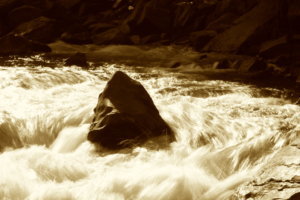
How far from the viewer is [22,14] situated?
16609mm

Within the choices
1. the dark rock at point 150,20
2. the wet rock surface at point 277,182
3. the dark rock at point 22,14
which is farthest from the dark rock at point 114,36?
the wet rock surface at point 277,182

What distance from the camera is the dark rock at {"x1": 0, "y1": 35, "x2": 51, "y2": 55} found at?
12344 mm

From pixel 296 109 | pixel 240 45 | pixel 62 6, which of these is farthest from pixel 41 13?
pixel 296 109

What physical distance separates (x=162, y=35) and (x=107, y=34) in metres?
1.74

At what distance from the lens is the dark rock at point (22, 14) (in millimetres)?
16516

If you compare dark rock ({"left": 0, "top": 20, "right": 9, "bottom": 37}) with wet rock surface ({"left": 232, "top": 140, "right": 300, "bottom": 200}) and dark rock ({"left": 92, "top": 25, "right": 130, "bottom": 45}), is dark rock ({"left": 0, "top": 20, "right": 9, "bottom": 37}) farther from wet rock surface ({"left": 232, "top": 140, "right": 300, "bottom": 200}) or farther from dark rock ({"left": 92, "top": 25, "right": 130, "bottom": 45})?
wet rock surface ({"left": 232, "top": 140, "right": 300, "bottom": 200})

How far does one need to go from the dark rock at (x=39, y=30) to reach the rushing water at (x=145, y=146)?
5376mm

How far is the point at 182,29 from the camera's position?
1576cm

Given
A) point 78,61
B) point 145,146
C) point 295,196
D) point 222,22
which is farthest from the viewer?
point 222,22

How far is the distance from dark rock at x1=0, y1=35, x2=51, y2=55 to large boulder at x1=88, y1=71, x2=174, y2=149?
262 inches

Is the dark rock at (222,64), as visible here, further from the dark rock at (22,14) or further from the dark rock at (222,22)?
the dark rock at (22,14)

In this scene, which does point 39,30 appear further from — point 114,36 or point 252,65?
point 252,65

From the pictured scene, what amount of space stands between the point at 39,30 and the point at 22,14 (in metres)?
2.15

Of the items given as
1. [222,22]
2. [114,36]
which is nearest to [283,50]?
[222,22]
